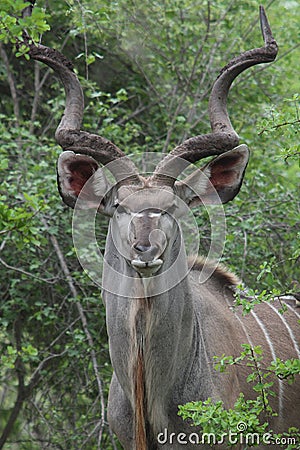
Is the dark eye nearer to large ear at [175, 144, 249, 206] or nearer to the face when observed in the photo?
the face

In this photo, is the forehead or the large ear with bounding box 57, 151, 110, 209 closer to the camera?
the forehead

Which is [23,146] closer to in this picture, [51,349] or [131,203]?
[51,349]

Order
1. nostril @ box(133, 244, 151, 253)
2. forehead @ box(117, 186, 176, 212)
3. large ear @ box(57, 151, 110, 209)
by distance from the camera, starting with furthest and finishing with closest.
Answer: large ear @ box(57, 151, 110, 209), forehead @ box(117, 186, 176, 212), nostril @ box(133, 244, 151, 253)

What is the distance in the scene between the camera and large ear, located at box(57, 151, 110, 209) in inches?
129

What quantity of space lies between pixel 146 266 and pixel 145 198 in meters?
0.34

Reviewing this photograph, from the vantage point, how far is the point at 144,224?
114 inches

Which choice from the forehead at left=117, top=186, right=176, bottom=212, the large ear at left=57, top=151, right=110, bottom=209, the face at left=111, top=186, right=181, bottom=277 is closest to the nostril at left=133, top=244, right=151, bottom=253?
the face at left=111, top=186, right=181, bottom=277

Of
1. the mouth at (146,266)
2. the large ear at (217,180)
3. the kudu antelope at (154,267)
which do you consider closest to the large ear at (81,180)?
the kudu antelope at (154,267)

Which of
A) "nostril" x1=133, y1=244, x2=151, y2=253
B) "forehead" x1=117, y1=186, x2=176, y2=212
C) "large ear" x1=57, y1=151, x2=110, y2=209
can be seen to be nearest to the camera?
"nostril" x1=133, y1=244, x2=151, y2=253

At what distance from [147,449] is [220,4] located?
3.71 m

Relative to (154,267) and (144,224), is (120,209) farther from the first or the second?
(154,267)

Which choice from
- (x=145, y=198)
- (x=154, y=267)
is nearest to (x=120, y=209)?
(x=145, y=198)

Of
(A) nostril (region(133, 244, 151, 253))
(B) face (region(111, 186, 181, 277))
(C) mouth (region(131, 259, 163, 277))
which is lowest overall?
(C) mouth (region(131, 259, 163, 277))

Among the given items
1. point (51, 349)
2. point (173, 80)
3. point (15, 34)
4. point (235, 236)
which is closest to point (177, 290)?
point (15, 34)
